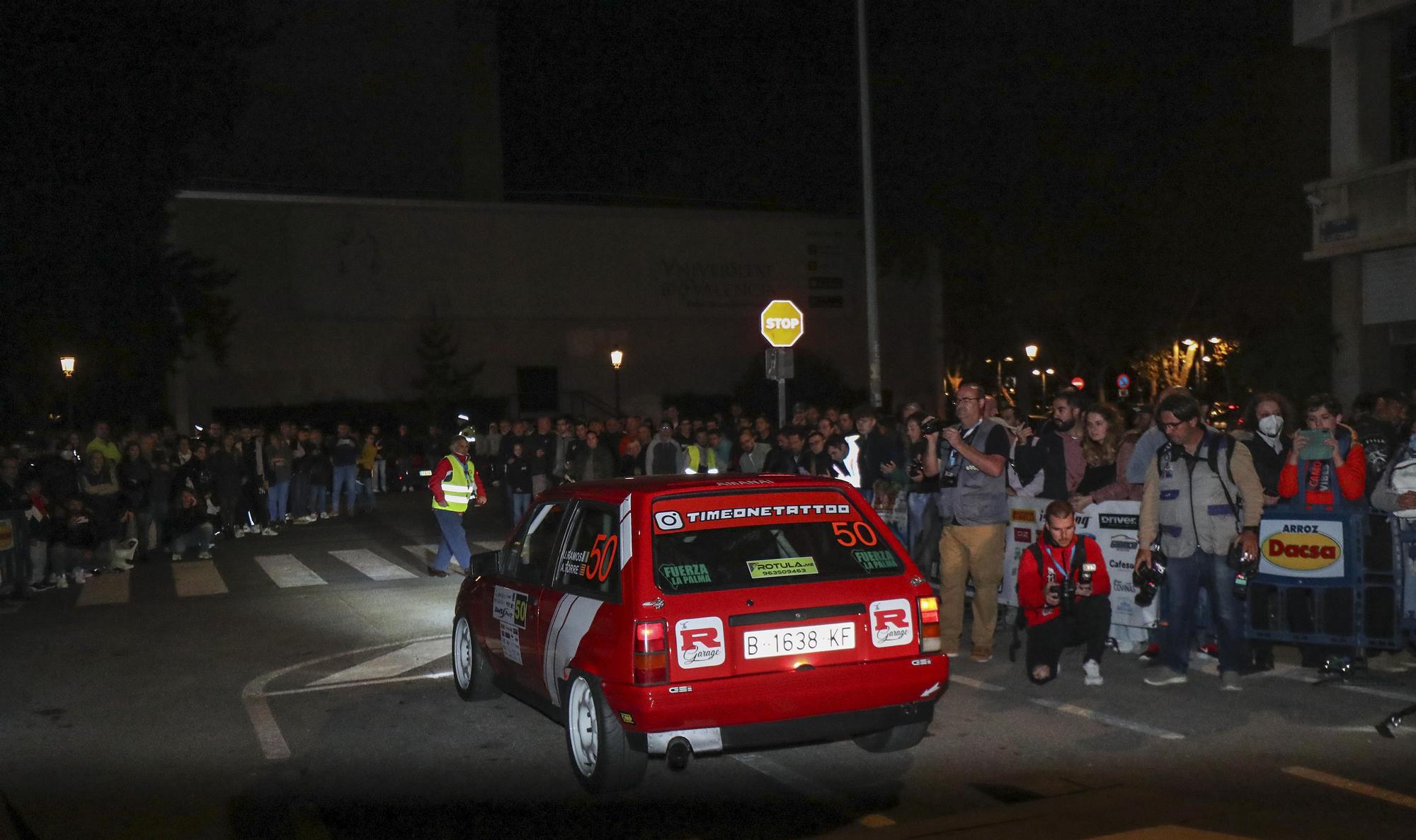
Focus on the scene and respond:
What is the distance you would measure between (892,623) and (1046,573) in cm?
241

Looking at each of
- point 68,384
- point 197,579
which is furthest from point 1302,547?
point 68,384

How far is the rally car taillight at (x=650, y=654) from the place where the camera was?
570cm

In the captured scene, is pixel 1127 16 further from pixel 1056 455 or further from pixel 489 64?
pixel 1056 455

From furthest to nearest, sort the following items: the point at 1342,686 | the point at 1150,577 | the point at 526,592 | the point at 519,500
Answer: the point at 519,500 < the point at 1150,577 < the point at 1342,686 < the point at 526,592

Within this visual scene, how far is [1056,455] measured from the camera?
942 centimetres

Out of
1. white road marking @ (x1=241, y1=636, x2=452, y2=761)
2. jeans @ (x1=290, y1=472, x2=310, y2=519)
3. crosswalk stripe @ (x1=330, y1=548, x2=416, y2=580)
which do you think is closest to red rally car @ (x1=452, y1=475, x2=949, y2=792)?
white road marking @ (x1=241, y1=636, x2=452, y2=761)

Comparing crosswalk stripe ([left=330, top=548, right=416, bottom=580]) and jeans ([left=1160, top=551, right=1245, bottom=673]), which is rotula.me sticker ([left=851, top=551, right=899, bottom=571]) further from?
crosswalk stripe ([left=330, top=548, right=416, bottom=580])

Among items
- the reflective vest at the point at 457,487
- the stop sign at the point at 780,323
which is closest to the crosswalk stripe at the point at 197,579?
the reflective vest at the point at 457,487

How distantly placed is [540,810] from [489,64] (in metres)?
41.1

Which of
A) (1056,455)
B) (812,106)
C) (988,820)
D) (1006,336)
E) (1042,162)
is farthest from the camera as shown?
(1006,336)

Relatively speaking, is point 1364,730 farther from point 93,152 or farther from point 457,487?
point 93,152

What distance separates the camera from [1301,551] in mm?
8234

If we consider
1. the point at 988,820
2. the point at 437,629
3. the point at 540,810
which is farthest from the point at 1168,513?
the point at 437,629

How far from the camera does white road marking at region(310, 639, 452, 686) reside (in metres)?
9.27
